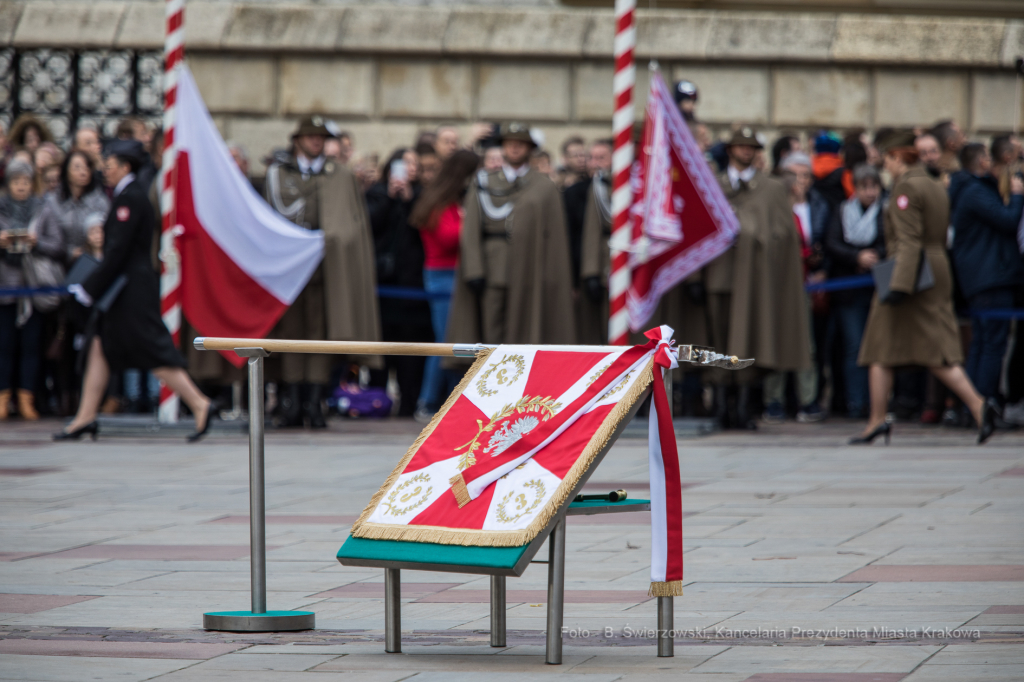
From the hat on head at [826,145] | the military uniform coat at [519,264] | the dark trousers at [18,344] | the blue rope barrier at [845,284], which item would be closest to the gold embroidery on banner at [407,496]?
the military uniform coat at [519,264]

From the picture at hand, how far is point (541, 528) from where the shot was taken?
191 inches

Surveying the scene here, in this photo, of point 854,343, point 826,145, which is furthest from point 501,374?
point 826,145

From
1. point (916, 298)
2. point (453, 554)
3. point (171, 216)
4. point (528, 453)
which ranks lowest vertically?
point (453, 554)

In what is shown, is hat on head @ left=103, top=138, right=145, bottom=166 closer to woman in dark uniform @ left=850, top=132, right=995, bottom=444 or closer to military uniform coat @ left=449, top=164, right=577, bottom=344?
military uniform coat @ left=449, top=164, right=577, bottom=344

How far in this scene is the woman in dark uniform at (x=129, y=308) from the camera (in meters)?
11.7

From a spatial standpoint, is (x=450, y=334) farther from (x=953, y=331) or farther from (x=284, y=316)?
(x=953, y=331)

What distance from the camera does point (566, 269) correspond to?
13414 millimetres

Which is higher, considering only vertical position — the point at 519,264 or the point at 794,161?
the point at 794,161

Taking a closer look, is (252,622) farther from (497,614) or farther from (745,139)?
(745,139)

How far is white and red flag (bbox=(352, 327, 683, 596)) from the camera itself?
16.4 ft

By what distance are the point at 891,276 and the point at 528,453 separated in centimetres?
681

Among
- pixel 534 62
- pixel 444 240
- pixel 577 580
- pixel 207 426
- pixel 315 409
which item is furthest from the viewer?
pixel 534 62

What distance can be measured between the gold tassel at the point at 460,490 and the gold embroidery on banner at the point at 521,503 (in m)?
0.13

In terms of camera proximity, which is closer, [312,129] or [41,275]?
[312,129]
